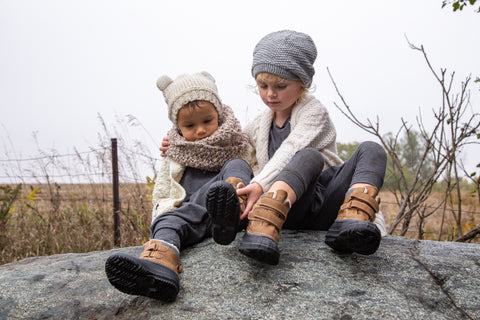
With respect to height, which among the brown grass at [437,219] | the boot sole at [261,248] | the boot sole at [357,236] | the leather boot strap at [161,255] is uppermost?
the boot sole at [357,236]

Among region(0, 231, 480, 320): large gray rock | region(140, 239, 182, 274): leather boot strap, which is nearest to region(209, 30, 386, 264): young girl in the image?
→ region(0, 231, 480, 320): large gray rock

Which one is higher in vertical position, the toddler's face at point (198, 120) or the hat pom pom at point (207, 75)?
the hat pom pom at point (207, 75)

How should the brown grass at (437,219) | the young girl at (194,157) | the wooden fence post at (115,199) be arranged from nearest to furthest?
the young girl at (194,157) < the wooden fence post at (115,199) < the brown grass at (437,219)

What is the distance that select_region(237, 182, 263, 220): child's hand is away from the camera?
2.04 metres

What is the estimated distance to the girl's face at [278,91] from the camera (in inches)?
93.0

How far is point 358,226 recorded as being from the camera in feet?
5.57

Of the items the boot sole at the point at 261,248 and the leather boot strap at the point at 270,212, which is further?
the leather boot strap at the point at 270,212

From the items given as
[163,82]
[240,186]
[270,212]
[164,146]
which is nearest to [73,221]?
[164,146]

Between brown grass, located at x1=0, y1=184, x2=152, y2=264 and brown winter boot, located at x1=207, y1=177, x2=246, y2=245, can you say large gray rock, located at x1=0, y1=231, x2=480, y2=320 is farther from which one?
brown grass, located at x1=0, y1=184, x2=152, y2=264

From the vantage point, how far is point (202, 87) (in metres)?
2.58

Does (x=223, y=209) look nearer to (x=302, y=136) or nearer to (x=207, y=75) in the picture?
(x=302, y=136)

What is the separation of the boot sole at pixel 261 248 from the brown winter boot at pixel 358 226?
0.30 m

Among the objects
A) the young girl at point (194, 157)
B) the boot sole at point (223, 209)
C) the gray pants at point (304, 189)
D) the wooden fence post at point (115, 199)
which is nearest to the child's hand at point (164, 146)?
the young girl at point (194, 157)

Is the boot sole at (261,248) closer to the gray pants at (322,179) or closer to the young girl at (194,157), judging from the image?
the gray pants at (322,179)
